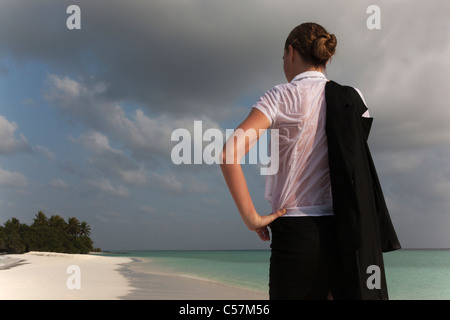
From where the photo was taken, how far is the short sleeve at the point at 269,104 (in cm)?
179

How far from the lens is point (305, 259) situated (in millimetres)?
1724

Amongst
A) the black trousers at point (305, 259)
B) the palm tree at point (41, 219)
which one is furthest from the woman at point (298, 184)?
the palm tree at point (41, 219)

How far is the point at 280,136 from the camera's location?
1.85 metres

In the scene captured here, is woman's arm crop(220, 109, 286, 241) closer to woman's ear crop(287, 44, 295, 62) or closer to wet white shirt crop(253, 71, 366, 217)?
wet white shirt crop(253, 71, 366, 217)

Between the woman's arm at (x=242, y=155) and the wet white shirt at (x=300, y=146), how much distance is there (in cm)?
5

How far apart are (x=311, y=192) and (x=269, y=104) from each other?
0.46 metres

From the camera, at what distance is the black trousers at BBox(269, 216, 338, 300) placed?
173 centimetres

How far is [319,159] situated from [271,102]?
14.2 inches

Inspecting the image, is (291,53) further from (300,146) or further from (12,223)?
(12,223)

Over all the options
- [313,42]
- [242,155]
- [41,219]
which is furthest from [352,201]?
[41,219]

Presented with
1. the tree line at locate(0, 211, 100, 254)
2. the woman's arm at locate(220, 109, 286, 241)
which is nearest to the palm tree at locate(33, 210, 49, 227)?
the tree line at locate(0, 211, 100, 254)

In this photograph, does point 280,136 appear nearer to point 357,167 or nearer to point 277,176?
point 277,176
